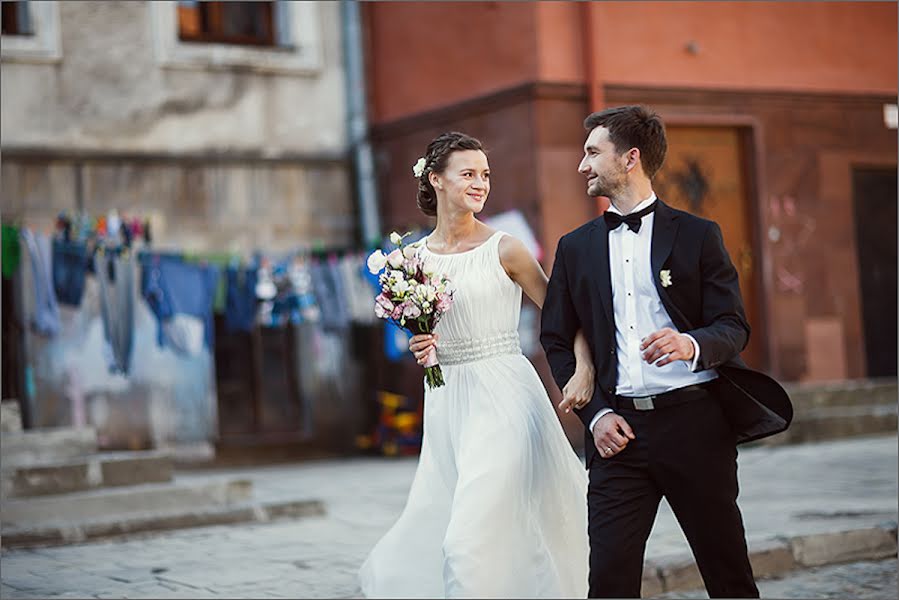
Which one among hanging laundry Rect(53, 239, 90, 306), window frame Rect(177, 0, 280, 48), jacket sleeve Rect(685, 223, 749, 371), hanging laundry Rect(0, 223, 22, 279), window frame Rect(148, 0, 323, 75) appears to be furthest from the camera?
window frame Rect(177, 0, 280, 48)

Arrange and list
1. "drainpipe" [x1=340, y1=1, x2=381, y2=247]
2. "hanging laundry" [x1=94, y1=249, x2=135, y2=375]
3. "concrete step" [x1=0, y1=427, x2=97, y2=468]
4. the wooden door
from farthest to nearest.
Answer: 1. "drainpipe" [x1=340, y1=1, x2=381, y2=247]
2. the wooden door
3. "hanging laundry" [x1=94, y1=249, x2=135, y2=375]
4. "concrete step" [x1=0, y1=427, x2=97, y2=468]

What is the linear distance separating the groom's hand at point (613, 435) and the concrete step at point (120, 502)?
5.93 meters

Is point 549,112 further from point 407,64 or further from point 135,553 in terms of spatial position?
point 135,553

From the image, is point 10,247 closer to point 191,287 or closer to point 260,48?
point 191,287

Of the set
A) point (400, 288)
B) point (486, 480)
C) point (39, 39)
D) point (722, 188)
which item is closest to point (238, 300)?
point (39, 39)

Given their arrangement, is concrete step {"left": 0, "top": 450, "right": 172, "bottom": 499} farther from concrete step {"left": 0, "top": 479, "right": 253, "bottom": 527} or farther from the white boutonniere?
the white boutonniere

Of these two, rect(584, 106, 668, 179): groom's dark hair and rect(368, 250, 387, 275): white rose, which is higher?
rect(584, 106, 668, 179): groom's dark hair

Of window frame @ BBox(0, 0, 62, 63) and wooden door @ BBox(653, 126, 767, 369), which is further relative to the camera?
wooden door @ BBox(653, 126, 767, 369)

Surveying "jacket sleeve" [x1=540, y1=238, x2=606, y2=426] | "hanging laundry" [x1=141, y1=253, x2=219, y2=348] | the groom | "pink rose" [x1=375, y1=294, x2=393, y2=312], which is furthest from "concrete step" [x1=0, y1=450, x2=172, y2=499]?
the groom

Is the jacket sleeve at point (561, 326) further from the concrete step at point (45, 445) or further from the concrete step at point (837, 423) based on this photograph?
the concrete step at point (837, 423)

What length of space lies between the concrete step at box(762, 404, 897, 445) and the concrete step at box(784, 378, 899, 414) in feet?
0.27

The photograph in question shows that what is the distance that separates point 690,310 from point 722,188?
9.83 metres

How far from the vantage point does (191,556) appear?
855 cm

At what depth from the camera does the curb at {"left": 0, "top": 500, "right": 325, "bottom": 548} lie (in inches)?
367
